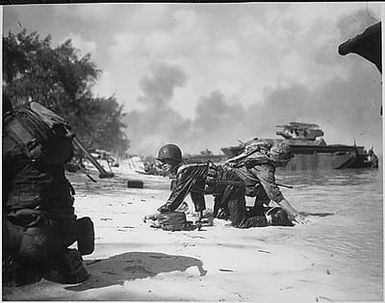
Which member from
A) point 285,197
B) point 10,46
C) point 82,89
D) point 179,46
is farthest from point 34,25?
point 285,197

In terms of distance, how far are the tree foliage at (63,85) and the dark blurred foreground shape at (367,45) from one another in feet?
4.46

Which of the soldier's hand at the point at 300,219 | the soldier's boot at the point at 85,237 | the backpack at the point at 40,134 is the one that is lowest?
the soldier's boot at the point at 85,237

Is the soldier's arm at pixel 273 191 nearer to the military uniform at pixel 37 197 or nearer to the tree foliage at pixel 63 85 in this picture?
the tree foliage at pixel 63 85

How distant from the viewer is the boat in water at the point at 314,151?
337cm

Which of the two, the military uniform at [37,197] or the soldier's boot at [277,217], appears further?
the soldier's boot at [277,217]

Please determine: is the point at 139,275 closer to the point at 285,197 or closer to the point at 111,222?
the point at 111,222

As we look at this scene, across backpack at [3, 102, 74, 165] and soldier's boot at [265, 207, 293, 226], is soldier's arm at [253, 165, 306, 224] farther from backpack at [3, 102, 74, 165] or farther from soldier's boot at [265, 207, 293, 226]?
backpack at [3, 102, 74, 165]

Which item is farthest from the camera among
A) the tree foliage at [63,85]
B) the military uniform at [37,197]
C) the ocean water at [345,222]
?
the tree foliage at [63,85]

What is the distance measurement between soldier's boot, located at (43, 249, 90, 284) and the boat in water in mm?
1042

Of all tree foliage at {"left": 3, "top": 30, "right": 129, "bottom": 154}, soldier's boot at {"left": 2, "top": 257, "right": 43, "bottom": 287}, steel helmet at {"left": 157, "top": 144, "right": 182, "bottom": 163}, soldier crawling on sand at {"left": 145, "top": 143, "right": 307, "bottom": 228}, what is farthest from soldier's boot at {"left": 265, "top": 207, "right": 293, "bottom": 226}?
soldier's boot at {"left": 2, "top": 257, "right": 43, "bottom": 287}

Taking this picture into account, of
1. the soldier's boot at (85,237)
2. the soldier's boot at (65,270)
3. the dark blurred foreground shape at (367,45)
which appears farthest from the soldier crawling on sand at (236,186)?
the dark blurred foreground shape at (367,45)

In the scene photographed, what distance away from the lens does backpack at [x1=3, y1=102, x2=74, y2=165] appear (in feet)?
10.4

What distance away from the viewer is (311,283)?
3.25 meters

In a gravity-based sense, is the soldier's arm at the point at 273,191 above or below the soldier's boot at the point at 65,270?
above
